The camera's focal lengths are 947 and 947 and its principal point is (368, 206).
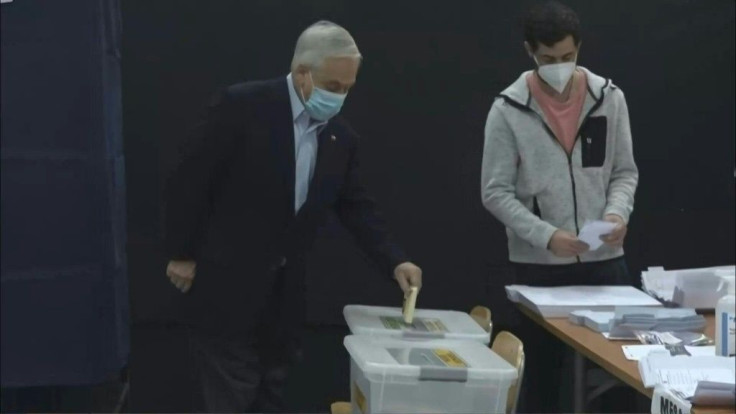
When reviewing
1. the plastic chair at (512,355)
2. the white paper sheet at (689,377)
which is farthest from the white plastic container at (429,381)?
the white paper sheet at (689,377)

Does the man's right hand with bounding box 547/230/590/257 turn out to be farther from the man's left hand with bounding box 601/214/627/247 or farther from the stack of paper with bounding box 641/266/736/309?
the stack of paper with bounding box 641/266/736/309

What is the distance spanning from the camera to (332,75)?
8.04 ft

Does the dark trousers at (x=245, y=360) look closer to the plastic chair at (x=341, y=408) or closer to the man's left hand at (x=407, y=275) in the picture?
the plastic chair at (x=341, y=408)

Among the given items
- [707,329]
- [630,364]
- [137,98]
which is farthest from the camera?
[137,98]

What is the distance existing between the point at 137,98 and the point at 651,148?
1.36 metres

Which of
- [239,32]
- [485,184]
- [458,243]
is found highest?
[239,32]

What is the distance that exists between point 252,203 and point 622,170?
996 millimetres

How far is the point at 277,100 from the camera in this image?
2.44 metres

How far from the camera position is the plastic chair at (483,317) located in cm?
247

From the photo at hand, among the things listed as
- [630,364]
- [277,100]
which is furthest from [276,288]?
[630,364]

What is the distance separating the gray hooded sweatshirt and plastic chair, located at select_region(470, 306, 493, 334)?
0.17 meters

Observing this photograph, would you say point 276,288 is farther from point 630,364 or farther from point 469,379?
point 630,364

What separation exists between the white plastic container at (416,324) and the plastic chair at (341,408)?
219mm

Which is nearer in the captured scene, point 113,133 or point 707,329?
point 707,329
